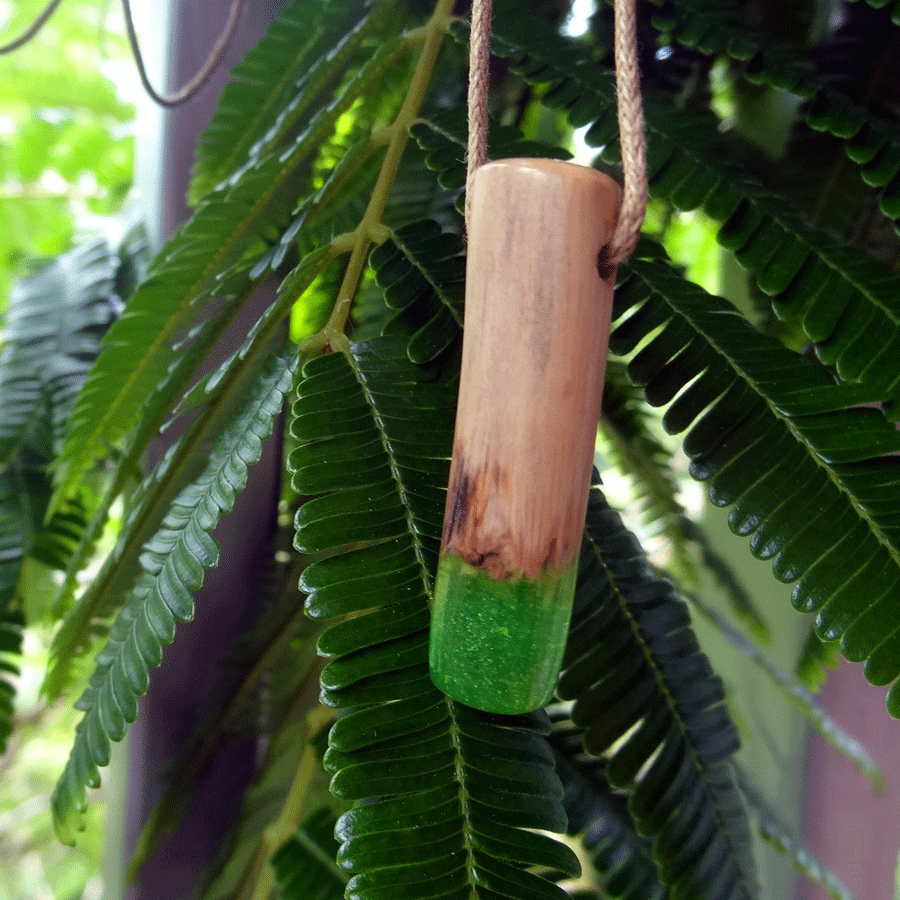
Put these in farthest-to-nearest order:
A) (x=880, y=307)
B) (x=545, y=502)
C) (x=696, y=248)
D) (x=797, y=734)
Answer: (x=696, y=248) < (x=797, y=734) < (x=880, y=307) < (x=545, y=502)

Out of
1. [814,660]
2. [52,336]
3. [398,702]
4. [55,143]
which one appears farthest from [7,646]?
[55,143]

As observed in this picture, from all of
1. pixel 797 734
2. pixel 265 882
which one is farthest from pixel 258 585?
pixel 797 734

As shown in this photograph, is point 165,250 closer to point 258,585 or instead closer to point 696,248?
point 258,585

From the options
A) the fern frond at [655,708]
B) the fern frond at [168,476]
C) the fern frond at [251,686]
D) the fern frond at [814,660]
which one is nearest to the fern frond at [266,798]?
the fern frond at [251,686]

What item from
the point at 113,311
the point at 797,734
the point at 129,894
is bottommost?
the point at 797,734

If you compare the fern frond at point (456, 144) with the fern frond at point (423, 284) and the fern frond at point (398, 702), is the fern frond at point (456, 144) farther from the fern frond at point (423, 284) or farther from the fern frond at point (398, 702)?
the fern frond at point (398, 702)

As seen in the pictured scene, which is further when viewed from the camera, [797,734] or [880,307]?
[797,734]
